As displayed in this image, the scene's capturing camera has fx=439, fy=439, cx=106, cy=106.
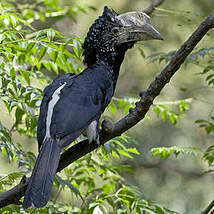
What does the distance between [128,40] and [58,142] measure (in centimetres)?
97

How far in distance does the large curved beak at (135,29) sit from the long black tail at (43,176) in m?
0.96

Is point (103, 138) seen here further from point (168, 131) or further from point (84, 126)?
point (168, 131)

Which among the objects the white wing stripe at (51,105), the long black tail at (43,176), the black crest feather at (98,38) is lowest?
the long black tail at (43,176)

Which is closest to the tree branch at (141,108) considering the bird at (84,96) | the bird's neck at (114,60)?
the bird at (84,96)

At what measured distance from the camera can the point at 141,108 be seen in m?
1.96

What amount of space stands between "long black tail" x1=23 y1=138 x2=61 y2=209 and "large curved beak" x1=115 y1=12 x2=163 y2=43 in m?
0.96

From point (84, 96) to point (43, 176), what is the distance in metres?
0.59

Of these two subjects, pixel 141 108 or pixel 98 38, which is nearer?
pixel 141 108

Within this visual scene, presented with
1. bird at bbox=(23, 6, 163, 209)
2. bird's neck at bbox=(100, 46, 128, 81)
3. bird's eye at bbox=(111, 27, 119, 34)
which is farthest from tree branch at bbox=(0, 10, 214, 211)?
bird's eye at bbox=(111, 27, 119, 34)

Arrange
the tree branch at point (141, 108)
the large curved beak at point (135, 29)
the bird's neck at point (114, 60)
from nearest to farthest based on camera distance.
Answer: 1. the tree branch at point (141, 108)
2. the large curved beak at point (135, 29)
3. the bird's neck at point (114, 60)

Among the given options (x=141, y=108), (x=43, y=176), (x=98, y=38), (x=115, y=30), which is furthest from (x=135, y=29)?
(x=43, y=176)

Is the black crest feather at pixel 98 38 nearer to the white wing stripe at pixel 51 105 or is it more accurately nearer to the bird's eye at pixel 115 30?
the bird's eye at pixel 115 30

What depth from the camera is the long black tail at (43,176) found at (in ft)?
6.07

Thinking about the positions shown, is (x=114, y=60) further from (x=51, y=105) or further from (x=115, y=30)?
(x=51, y=105)
